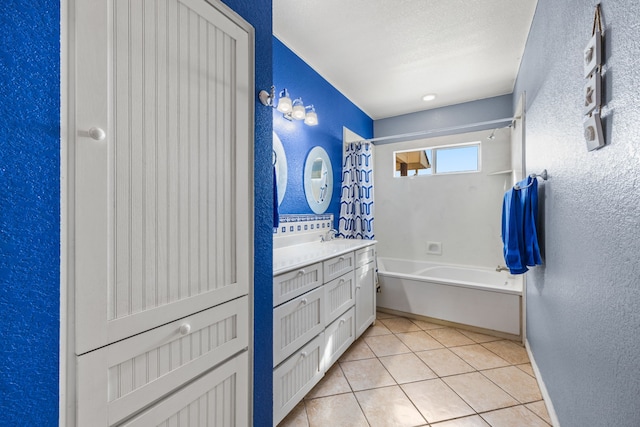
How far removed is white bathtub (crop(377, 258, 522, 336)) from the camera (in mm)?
2557

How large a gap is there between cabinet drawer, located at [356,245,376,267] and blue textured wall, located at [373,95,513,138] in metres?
2.02

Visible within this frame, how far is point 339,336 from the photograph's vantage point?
212cm

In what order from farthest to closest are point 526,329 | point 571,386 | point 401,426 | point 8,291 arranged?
1. point 526,329
2. point 401,426
3. point 571,386
4. point 8,291

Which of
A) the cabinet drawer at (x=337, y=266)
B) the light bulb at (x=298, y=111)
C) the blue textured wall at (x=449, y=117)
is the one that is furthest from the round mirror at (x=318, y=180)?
the blue textured wall at (x=449, y=117)

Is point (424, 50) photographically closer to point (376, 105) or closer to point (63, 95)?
point (376, 105)

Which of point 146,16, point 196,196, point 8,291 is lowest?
point 8,291

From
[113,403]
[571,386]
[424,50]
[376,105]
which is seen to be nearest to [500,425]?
[571,386]

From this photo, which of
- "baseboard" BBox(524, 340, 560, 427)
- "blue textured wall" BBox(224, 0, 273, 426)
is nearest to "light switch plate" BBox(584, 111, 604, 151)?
"blue textured wall" BBox(224, 0, 273, 426)

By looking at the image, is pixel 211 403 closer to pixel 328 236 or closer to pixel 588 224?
pixel 588 224

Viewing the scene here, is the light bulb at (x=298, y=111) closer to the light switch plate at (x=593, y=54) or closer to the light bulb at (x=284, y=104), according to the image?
the light bulb at (x=284, y=104)

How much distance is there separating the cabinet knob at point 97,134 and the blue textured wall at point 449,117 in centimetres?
373

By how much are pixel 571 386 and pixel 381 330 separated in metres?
1.65

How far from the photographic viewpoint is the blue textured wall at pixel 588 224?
0.77 meters

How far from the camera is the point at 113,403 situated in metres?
0.74
